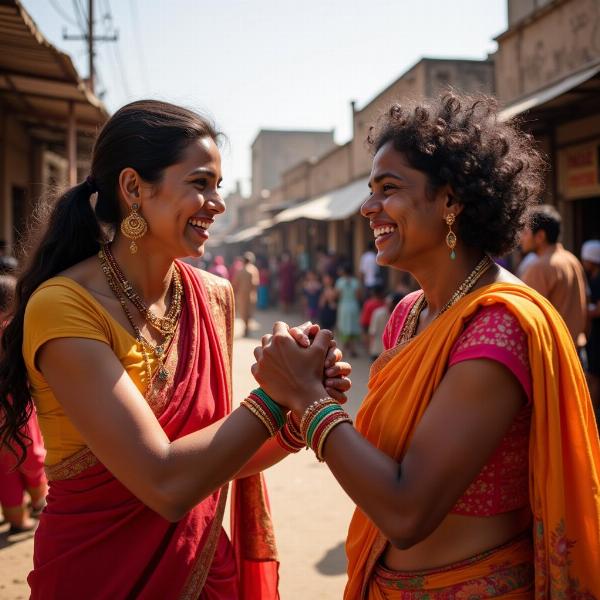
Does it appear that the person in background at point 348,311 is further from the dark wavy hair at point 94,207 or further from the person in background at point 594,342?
the dark wavy hair at point 94,207

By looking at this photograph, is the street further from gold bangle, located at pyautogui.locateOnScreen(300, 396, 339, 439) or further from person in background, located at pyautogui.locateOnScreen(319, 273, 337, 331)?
person in background, located at pyautogui.locateOnScreen(319, 273, 337, 331)

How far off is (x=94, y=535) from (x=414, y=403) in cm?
96

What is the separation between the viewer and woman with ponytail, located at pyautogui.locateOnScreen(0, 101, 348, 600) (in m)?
1.75

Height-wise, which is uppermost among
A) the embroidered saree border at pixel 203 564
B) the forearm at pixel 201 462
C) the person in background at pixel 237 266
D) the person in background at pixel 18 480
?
the person in background at pixel 237 266

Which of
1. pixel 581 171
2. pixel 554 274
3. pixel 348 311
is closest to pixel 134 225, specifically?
pixel 554 274

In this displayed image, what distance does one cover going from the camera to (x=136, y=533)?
1.96 m

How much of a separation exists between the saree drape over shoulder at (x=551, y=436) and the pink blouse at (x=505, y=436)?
23mm

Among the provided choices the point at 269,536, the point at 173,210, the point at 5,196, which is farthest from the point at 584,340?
the point at 5,196

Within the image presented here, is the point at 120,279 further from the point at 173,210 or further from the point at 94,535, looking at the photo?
the point at 94,535

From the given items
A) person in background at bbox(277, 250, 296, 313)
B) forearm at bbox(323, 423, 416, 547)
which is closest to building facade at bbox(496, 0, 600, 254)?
forearm at bbox(323, 423, 416, 547)

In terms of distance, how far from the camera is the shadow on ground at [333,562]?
156 inches

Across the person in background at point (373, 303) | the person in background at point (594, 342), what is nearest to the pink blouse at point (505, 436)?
the person in background at point (594, 342)

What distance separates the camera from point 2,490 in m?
4.54

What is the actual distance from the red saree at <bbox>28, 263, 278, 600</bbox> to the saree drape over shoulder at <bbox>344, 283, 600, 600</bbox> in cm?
64
